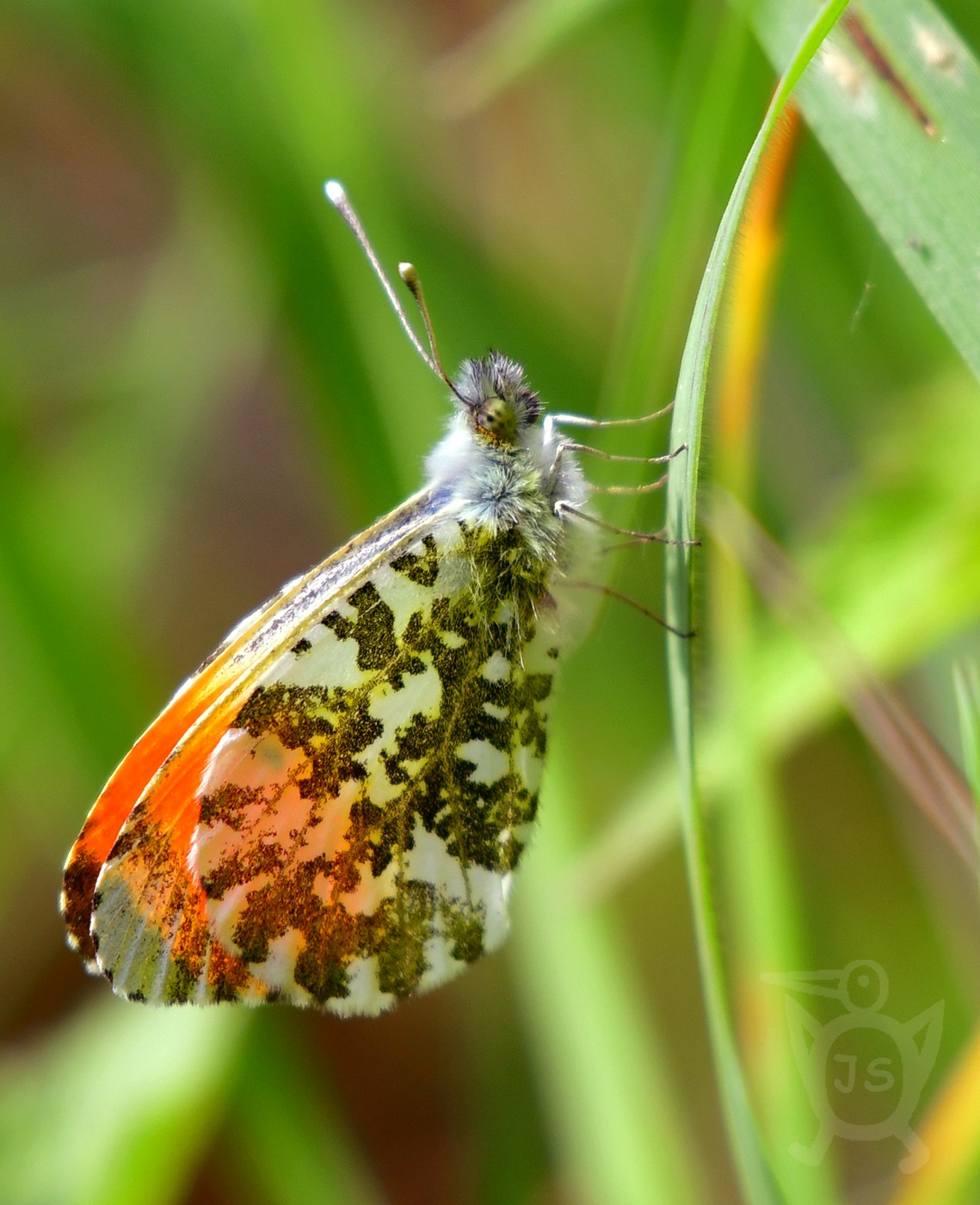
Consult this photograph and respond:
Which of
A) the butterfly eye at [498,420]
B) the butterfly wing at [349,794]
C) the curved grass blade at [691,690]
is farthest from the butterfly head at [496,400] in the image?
the curved grass blade at [691,690]

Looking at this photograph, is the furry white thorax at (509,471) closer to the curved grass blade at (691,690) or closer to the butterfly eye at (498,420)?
the butterfly eye at (498,420)

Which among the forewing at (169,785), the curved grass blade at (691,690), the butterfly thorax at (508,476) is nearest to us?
the curved grass blade at (691,690)

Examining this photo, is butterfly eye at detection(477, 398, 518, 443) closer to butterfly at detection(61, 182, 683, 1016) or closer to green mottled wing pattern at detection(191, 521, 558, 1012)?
butterfly at detection(61, 182, 683, 1016)

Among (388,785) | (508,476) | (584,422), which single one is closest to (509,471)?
(508,476)

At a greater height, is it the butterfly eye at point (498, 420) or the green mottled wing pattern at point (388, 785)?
the butterfly eye at point (498, 420)

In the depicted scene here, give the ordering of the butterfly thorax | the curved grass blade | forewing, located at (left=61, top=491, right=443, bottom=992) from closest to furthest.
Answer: the curved grass blade → forewing, located at (left=61, top=491, right=443, bottom=992) → the butterfly thorax

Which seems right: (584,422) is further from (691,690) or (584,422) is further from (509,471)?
(691,690)

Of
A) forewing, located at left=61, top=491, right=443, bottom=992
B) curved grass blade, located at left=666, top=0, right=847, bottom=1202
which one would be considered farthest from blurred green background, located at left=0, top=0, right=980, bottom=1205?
forewing, located at left=61, top=491, right=443, bottom=992
